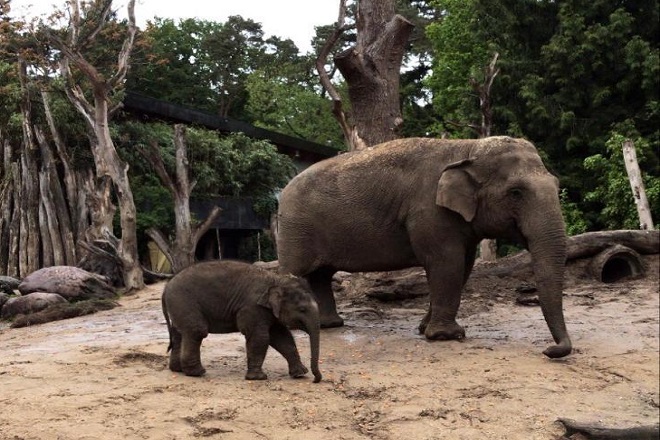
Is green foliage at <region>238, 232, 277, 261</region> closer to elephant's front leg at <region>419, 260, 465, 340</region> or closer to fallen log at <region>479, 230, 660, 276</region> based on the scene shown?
fallen log at <region>479, 230, 660, 276</region>

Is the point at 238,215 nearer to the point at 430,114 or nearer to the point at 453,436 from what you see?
the point at 430,114

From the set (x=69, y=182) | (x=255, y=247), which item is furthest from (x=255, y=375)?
(x=255, y=247)

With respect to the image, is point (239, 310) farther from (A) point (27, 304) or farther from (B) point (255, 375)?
(A) point (27, 304)

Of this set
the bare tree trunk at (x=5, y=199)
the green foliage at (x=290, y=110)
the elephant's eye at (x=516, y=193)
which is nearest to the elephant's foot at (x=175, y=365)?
the elephant's eye at (x=516, y=193)

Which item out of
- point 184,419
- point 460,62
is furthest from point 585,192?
point 184,419

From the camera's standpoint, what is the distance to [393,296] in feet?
37.5

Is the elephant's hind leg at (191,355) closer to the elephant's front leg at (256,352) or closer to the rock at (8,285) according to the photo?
the elephant's front leg at (256,352)

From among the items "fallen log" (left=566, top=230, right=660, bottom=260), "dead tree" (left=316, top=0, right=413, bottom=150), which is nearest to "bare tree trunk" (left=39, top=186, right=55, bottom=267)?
"dead tree" (left=316, top=0, right=413, bottom=150)

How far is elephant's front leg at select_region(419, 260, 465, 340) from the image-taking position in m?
8.08

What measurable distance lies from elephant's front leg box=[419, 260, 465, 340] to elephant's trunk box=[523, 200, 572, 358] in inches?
33.8

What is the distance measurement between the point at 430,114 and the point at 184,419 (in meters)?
29.8

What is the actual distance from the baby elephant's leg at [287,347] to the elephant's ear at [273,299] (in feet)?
1.20

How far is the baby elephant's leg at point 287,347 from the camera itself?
6777 mm

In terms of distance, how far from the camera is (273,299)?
6559 mm
